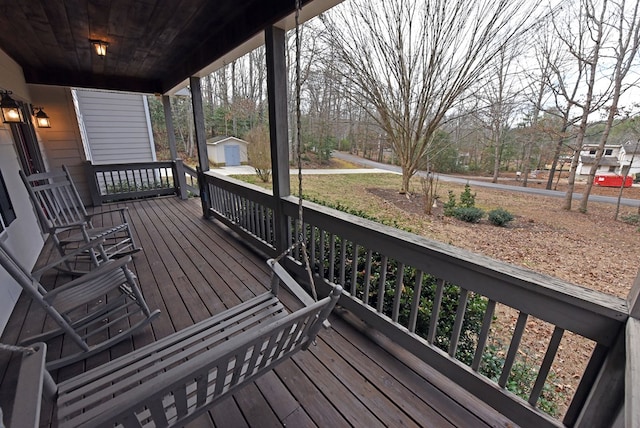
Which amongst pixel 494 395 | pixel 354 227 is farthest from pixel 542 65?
pixel 494 395

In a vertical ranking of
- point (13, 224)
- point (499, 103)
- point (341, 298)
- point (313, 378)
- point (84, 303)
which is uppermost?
point (499, 103)

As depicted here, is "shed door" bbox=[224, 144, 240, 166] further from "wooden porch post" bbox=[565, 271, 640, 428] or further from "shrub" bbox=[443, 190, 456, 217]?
"wooden porch post" bbox=[565, 271, 640, 428]

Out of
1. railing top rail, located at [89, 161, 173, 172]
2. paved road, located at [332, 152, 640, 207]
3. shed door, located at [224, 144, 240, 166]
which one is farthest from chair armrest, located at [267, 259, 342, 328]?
shed door, located at [224, 144, 240, 166]

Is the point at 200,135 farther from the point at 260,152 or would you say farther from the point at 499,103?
the point at 499,103

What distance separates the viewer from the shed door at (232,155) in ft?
27.7

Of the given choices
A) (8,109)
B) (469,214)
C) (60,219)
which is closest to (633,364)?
(469,214)

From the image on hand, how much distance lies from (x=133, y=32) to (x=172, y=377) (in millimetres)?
3695

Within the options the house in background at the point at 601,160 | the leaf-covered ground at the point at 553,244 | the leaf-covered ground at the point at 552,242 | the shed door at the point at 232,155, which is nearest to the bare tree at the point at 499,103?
the leaf-covered ground at the point at 552,242

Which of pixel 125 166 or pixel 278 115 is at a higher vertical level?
pixel 278 115

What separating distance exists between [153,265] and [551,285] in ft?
11.1

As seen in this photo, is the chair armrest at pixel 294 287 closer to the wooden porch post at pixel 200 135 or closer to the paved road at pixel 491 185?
the paved road at pixel 491 185

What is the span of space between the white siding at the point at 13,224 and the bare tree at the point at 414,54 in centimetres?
453

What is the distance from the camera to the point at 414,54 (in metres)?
4.28

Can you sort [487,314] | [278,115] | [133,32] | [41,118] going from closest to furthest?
1. [487,314]
2. [278,115]
3. [133,32]
4. [41,118]
